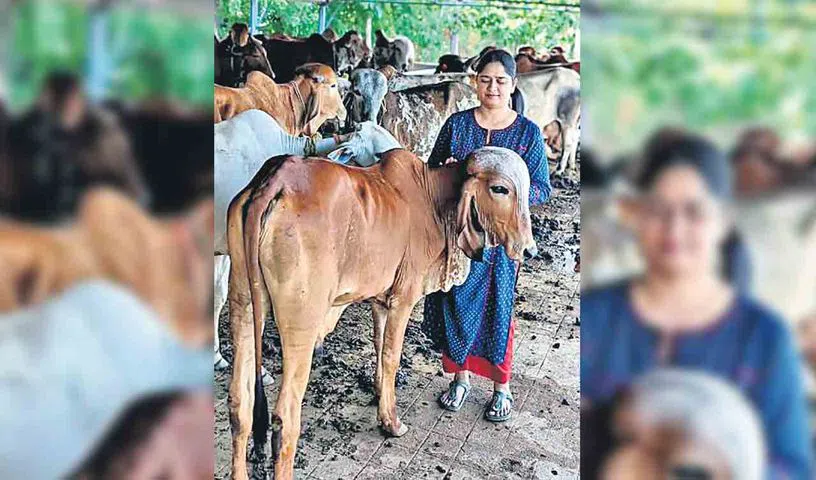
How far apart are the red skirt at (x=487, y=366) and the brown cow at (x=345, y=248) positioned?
22cm

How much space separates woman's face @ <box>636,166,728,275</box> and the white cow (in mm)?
Answer: 1375

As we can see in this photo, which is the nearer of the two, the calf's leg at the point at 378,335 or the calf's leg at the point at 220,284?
the calf's leg at the point at 220,284

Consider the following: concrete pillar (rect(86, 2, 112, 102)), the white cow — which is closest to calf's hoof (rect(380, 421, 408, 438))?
the white cow

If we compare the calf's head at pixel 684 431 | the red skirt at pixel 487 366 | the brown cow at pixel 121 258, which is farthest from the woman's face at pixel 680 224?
the red skirt at pixel 487 366

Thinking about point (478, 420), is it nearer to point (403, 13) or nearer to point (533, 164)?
point (533, 164)

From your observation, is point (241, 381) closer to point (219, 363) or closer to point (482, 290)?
point (219, 363)

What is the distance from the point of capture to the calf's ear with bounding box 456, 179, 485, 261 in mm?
2887

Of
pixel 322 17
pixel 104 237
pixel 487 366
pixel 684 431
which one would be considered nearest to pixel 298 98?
pixel 322 17

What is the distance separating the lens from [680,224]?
1.74 metres

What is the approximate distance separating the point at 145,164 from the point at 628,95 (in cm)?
104

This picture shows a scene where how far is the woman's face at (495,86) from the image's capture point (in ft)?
9.89

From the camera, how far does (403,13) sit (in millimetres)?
3014

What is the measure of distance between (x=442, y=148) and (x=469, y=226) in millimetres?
324

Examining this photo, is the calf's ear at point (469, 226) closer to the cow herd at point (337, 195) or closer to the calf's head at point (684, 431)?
the cow herd at point (337, 195)
